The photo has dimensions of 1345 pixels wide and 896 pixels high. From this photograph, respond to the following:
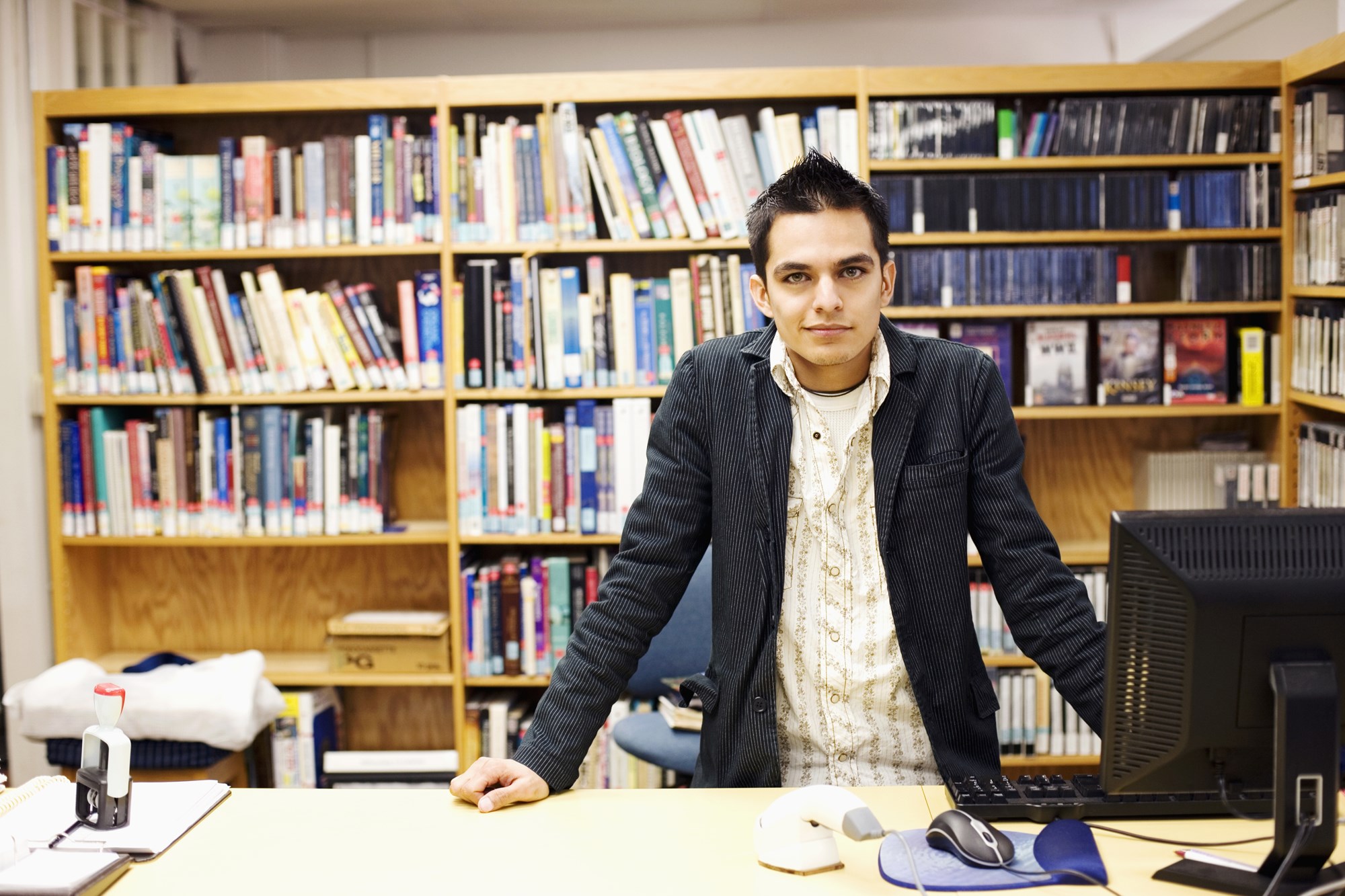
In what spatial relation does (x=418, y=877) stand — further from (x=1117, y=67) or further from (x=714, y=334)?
(x=1117, y=67)

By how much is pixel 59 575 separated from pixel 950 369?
8.61 ft

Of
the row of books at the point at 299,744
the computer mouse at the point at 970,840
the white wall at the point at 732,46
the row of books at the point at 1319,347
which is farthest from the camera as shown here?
the white wall at the point at 732,46

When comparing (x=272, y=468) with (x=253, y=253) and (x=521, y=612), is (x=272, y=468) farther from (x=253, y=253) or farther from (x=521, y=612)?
(x=521, y=612)

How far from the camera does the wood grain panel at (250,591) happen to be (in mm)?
3330

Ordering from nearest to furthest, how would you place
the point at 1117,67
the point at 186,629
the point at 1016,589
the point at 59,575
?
the point at 1016,589
the point at 1117,67
the point at 59,575
the point at 186,629

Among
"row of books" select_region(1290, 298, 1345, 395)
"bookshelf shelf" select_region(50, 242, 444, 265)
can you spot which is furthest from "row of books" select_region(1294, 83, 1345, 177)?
"bookshelf shelf" select_region(50, 242, 444, 265)

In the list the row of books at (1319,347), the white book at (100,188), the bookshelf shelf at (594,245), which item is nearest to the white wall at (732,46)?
the white book at (100,188)

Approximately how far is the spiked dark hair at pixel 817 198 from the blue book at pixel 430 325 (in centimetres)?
156

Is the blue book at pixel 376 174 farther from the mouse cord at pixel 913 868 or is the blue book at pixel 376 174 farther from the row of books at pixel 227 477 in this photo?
the mouse cord at pixel 913 868

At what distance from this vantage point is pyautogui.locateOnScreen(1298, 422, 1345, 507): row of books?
2701 mm

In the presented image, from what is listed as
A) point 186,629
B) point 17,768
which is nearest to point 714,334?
point 186,629

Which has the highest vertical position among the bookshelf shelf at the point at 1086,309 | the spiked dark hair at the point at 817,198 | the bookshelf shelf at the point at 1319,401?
the spiked dark hair at the point at 817,198

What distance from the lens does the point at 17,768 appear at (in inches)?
120

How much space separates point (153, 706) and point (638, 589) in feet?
5.94
